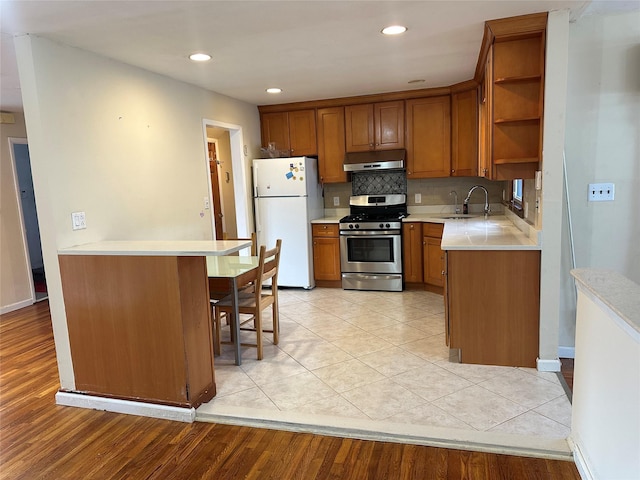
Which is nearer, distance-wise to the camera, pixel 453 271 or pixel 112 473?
pixel 112 473

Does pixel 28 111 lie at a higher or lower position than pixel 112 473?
higher

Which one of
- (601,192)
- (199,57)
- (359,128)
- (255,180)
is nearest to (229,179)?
(255,180)

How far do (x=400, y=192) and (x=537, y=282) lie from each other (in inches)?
109

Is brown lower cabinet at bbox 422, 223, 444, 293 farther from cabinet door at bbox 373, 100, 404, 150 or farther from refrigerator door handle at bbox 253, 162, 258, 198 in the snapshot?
refrigerator door handle at bbox 253, 162, 258, 198

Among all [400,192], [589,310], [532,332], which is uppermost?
[400,192]

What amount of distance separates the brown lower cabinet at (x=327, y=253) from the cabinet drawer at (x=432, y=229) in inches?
39.4

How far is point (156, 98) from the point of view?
11.3 ft

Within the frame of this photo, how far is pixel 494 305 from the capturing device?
2.83 m

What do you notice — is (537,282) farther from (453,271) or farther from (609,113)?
(609,113)

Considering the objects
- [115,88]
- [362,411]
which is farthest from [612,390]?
[115,88]

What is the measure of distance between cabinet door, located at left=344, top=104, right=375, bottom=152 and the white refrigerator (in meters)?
0.54

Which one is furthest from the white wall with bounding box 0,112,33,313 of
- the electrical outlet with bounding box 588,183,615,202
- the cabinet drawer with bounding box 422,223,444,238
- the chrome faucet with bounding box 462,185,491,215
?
the electrical outlet with bounding box 588,183,615,202

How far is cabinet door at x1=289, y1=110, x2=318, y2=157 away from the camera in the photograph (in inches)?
205

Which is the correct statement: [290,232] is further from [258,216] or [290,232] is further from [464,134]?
[464,134]
